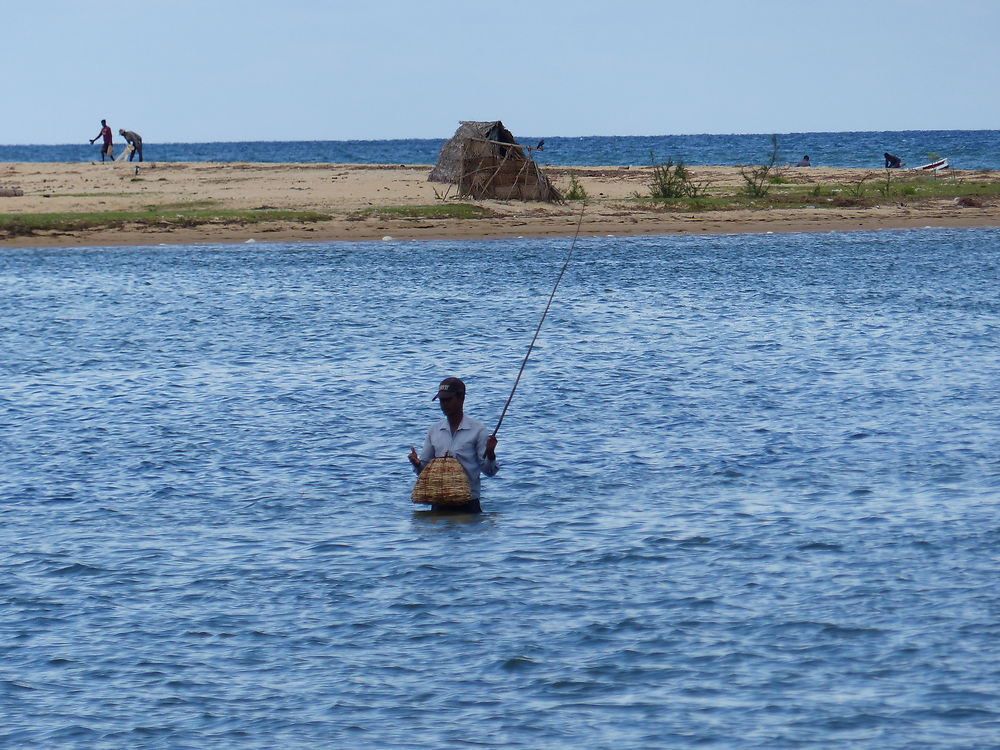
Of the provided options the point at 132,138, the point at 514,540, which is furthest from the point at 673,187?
the point at 514,540

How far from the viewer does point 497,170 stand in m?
39.2

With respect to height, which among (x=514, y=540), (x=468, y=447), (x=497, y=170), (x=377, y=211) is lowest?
(x=514, y=540)

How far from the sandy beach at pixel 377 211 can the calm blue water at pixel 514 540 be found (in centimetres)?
1219

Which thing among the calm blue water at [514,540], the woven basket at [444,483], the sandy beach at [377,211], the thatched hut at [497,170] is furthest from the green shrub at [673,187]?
the woven basket at [444,483]

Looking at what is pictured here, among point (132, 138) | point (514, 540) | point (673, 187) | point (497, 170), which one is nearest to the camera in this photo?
point (514, 540)

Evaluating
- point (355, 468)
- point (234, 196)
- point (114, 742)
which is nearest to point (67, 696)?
point (114, 742)

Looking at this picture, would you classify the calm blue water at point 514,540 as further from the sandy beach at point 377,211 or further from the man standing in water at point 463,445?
the sandy beach at point 377,211

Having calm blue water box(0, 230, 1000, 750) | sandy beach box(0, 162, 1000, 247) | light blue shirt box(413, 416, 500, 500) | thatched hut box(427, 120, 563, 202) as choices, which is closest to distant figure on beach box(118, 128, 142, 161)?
sandy beach box(0, 162, 1000, 247)

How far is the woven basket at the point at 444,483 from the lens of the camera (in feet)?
37.1

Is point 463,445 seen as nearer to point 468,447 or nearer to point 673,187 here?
point 468,447

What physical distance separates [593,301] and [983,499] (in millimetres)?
14927

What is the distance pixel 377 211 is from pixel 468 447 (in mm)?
26844

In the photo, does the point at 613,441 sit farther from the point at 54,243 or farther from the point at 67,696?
the point at 54,243

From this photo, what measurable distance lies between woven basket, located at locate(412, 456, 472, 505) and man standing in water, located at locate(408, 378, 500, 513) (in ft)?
0.22
